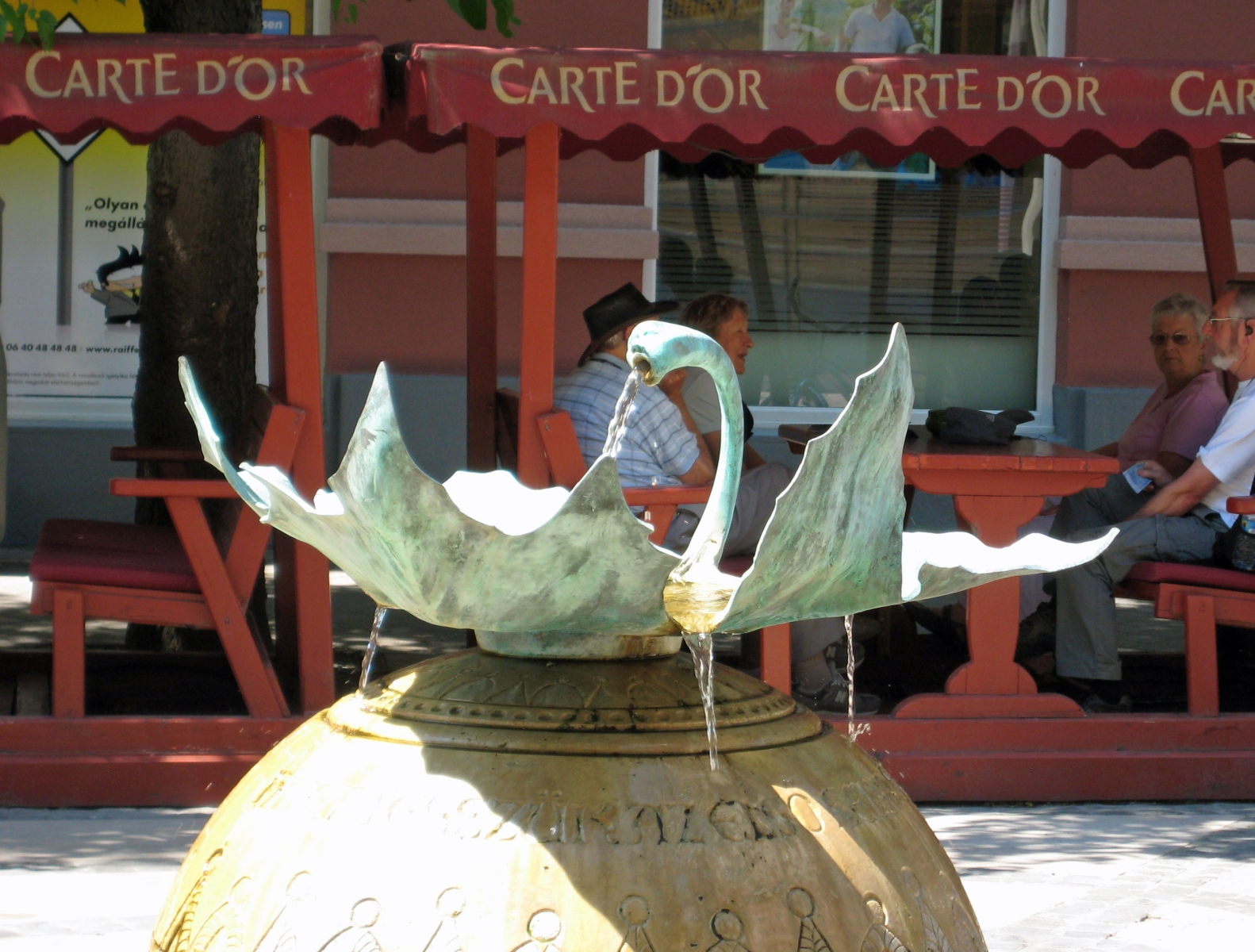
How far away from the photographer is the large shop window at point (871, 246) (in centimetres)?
1020

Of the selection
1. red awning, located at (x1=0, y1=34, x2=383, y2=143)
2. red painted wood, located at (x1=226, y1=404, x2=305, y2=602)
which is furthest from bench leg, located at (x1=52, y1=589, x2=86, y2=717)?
red awning, located at (x1=0, y1=34, x2=383, y2=143)

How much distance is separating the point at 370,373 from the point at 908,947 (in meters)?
7.99

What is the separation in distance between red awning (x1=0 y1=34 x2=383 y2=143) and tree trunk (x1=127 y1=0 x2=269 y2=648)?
1.74 m

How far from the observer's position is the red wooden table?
500 cm

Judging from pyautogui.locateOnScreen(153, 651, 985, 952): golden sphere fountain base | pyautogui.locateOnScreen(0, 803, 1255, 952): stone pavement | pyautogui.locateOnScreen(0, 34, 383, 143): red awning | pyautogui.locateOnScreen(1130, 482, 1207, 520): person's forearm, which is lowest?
→ pyautogui.locateOnScreen(0, 803, 1255, 952): stone pavement

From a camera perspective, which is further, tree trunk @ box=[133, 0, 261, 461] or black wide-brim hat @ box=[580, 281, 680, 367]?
tree trunk @ box=[133, 0, 261, 461]

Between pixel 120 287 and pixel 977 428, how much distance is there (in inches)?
251

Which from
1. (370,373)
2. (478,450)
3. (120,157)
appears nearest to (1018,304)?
(370,373)

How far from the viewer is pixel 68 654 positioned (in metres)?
4.79

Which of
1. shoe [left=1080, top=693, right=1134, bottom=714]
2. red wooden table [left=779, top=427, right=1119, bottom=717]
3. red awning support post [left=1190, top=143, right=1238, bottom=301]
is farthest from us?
red awning support post [left=1190, top=143, right=1238, bottom=301]

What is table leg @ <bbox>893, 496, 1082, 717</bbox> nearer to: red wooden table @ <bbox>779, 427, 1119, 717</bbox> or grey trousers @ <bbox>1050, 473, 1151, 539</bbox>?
red wooden table @ <bbox>779, 427, 1119, 717</bbox>

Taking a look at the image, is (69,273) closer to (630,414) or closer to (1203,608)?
(630,414)

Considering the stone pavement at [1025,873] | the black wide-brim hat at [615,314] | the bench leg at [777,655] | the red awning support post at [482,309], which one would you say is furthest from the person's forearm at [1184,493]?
the red awning support post at [482,309]

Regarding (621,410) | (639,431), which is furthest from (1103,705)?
(621,410)
